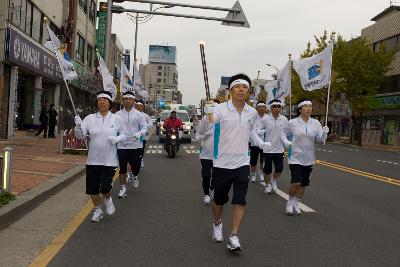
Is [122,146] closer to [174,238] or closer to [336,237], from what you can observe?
[174,238]

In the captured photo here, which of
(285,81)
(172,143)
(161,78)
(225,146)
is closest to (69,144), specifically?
(172,143)

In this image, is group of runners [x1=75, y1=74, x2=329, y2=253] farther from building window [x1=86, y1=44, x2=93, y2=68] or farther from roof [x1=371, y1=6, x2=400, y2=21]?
roof [x1=371, y1=6, x2=400, y2=21]

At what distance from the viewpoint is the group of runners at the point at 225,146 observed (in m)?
6.08

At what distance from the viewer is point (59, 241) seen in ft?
20.4

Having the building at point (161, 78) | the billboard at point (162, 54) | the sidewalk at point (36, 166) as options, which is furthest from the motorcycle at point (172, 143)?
the building at point (161, 78)

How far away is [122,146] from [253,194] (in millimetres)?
2833

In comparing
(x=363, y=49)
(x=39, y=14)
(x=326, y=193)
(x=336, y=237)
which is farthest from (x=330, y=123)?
(x=336, y=237)

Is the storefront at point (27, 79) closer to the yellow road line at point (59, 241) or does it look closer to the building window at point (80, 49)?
the building window at point (80, 49)

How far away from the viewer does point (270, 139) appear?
35.2 ft

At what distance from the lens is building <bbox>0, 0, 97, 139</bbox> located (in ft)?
70.8

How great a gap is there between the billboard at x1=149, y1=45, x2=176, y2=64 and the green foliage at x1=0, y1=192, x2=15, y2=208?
129 meters

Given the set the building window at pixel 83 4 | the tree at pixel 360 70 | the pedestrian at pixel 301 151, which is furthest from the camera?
the tree at pixel 360 70

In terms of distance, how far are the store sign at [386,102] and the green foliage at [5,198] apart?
42.1m

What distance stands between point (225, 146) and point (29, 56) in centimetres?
1977
